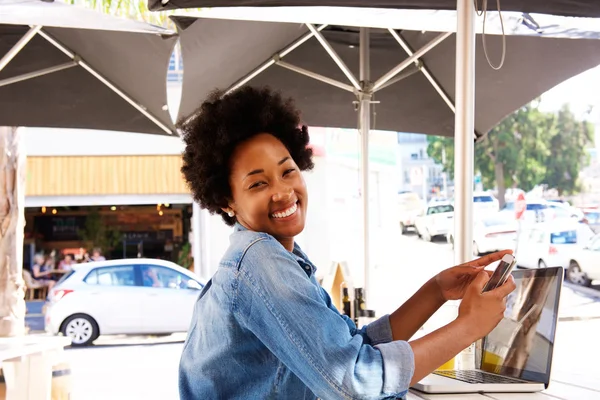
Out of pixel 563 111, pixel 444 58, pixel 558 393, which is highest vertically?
pixel 563 111

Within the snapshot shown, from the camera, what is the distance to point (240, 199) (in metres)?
1.40

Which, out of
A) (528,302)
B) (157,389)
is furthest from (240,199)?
(157,389)

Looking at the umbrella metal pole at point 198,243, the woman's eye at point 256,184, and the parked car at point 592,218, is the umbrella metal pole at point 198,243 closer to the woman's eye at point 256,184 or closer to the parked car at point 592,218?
the parked car at point 592,218

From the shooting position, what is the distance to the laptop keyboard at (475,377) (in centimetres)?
178

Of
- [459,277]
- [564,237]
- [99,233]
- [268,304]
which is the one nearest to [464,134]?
[459,277]

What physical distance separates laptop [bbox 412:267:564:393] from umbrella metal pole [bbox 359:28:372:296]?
297 cm

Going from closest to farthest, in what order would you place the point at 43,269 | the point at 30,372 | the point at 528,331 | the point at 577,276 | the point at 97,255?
the point at 528,331, the point at 30,372, the point at 577,276, the point at 97,255, the point at 43,269

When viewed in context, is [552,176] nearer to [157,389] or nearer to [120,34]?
[157,389]

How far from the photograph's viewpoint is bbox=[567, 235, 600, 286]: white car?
1430 centimetres

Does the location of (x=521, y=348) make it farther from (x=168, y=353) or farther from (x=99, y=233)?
(x=99, y=233)

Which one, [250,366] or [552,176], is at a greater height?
[552,176]

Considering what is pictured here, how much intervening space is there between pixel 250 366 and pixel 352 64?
461 centimetres

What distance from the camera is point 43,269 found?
17.3 metres

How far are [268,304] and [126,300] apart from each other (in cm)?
1077
